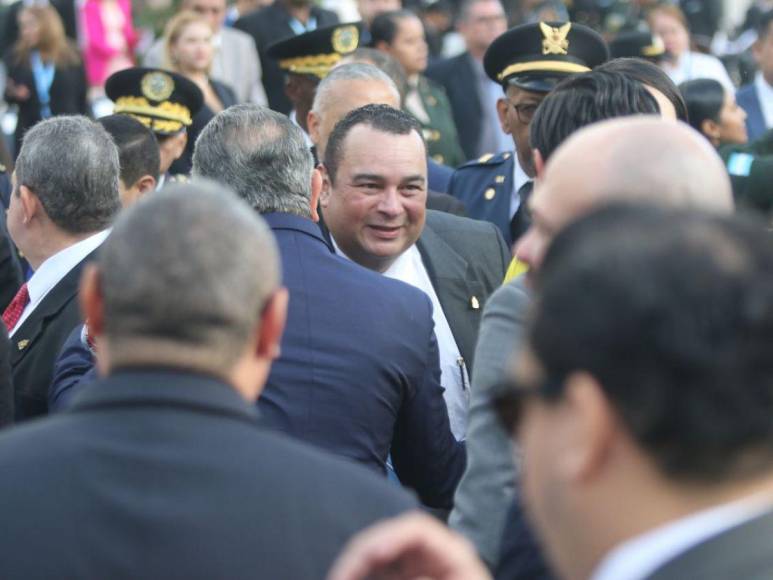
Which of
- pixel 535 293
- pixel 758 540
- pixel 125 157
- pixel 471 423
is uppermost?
pixel 535 293

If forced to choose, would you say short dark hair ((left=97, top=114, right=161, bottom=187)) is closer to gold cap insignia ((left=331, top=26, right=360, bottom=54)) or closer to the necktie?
the necktie

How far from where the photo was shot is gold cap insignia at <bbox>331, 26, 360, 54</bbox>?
308 inches

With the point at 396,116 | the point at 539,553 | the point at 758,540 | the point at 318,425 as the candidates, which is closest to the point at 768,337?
the point at 758,540

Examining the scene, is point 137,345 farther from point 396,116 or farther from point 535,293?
point 396,116

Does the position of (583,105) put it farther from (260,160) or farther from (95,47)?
(95,47)

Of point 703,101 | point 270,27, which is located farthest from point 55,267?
point 270,27

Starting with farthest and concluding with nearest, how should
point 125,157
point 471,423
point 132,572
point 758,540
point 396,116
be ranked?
point 125,157
point 396,116
point 471,423
point 132,572
point 758,540

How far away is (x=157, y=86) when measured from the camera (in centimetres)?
727

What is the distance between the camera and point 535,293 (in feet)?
5.57

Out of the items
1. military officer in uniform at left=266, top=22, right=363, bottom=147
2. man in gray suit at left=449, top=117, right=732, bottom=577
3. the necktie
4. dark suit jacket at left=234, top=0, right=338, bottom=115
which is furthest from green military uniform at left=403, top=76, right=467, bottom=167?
man in gray suit at left=449, top=117, right=732, bottom=577

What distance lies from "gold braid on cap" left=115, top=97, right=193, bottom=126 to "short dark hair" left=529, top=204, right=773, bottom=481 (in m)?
5.67

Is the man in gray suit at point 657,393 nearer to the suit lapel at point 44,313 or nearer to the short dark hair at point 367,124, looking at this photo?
the suit lapel at point 44,313

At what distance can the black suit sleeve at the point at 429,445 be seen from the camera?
12.2ft

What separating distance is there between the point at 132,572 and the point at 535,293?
0.67m
